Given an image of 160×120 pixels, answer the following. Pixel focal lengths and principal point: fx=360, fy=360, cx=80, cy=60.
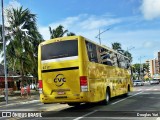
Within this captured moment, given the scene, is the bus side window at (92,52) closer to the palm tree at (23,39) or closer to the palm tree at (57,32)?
the palm tree at (23,39)

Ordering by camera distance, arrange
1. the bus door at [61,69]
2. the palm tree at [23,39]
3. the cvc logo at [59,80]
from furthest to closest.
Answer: the palm tree at [23,39] → the cvc logo at [59,80] → the bus door at [61,69]

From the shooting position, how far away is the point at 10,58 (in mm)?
45594

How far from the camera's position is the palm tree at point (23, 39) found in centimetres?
4512

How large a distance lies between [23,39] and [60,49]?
2880 cm

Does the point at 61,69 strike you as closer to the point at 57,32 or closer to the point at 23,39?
the point at 23,39

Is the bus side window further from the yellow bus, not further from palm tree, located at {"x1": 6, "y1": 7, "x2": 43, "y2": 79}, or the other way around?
palm tree, located at {"x1": 6, "y1": 7, "x2": 43, "y2": 79}

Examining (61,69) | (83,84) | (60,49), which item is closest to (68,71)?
(61,69)

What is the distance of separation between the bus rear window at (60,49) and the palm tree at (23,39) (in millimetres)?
27655

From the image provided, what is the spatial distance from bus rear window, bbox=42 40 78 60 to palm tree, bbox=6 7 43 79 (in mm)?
27655

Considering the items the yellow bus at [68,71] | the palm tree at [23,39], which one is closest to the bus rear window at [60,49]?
the yellow bus at [68,71]

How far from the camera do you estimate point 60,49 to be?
17516 millimetres

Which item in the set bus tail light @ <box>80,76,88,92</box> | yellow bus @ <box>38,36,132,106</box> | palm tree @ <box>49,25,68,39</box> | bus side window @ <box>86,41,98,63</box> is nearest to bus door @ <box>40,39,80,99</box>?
yellow bus @ <box>38,36,132,106</box>

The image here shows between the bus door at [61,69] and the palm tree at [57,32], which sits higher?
the palm tree at [57,32]

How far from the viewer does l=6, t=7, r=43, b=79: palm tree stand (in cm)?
4512
